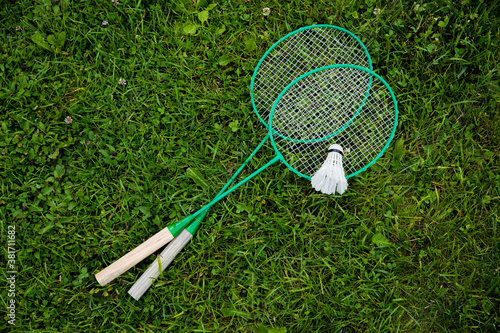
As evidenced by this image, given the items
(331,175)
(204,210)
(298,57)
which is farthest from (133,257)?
(298,57)

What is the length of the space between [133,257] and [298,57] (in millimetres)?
1906

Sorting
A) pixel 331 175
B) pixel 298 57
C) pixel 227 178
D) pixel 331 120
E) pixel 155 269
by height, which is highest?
pixel 298 57

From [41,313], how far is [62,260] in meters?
0.40

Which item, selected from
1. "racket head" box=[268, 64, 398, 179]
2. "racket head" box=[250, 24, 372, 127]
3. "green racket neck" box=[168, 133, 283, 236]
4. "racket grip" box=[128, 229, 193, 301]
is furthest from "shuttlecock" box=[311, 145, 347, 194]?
"racket grip" box=[128, 229, 193, 301]

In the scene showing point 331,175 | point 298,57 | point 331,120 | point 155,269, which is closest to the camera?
point 331,175

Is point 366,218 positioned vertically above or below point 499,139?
below

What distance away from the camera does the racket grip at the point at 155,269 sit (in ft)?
8.16

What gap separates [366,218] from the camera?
2.60m

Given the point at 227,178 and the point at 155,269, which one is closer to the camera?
the point at 155,269

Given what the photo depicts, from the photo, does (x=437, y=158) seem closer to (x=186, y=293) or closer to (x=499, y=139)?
(x=499, y=139)

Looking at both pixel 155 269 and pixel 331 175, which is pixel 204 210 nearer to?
pixel 155 269

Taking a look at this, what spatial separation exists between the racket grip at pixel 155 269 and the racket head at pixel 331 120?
0.97 metres

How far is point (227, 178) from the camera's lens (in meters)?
2.70

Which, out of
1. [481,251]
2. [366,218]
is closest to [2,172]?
[366,218]
